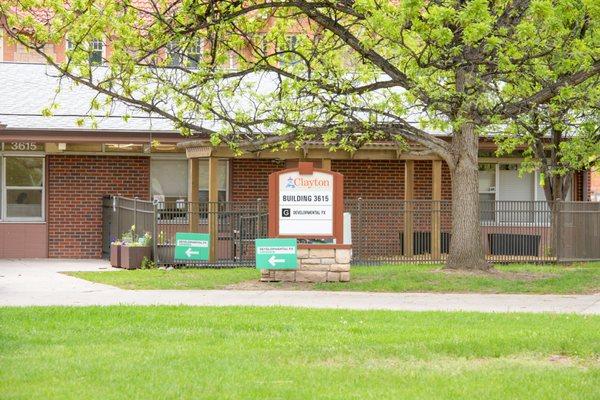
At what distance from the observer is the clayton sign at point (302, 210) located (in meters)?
18.7

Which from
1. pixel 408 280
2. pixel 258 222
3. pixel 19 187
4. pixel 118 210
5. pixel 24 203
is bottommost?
pixel 408 280

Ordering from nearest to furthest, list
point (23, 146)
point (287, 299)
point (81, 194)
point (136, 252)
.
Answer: point (287, 299) → point (136, 252) → point (23, 146) → point (81, 194)

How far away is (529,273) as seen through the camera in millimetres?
20266

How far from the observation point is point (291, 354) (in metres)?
9.99

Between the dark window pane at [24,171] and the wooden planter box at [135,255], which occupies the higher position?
the dark window pane at [24,171]

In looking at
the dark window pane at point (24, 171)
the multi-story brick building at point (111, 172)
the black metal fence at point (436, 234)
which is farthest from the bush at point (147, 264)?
the dark window pane at point (24, 171)

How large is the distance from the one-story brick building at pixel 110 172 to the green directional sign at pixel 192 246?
2.70m

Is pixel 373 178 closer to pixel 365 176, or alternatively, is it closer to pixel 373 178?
pixel 373 178

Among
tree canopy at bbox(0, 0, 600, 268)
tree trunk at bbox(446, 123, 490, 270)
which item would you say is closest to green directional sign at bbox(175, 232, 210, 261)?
tree canopy at bbox(0, 0, 600, 268)

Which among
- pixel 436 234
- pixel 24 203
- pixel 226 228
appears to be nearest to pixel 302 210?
pixel 226 228

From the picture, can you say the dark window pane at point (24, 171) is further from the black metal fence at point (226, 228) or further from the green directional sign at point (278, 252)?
the green directional sign at point (278, 252)

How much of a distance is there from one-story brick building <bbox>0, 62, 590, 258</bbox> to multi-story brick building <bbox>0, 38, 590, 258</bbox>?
0.08 feet

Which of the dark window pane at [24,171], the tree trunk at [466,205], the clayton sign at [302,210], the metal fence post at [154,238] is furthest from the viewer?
the dark window pane at [24,171]

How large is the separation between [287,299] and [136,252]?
726 cm
